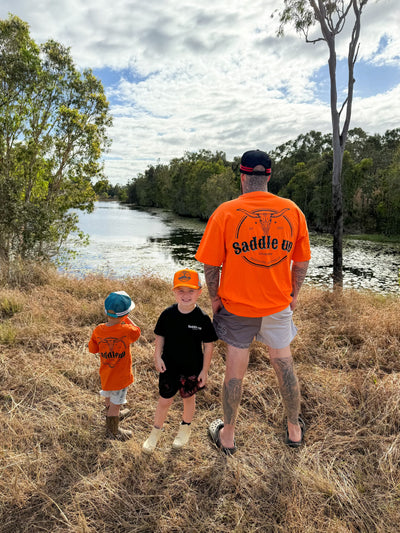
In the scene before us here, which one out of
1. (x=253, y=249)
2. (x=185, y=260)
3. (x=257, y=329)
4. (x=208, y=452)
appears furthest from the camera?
(x=185, y=260)

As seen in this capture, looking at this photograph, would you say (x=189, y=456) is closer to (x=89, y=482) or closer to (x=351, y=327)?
(x=89, y=482)

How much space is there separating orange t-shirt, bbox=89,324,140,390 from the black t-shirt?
0.91ft

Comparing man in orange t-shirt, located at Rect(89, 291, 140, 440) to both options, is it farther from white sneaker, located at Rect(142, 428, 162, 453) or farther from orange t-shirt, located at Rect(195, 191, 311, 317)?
orange t-shirt, located at Rect(195, 191, 311, 317)

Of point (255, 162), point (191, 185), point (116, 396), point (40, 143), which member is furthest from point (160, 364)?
point (191, 185)

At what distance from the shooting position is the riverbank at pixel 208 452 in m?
1.64

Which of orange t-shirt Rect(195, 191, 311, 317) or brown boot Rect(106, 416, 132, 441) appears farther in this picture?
brown boot Rect(106, 416, 132, 441)

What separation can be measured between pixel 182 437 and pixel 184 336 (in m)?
0.73

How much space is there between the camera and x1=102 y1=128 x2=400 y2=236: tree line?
30.8 m

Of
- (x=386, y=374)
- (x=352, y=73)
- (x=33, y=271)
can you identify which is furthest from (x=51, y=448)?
(x=352, y=73)

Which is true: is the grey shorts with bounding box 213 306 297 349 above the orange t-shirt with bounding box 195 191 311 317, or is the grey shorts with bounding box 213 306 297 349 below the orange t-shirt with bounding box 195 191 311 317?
below

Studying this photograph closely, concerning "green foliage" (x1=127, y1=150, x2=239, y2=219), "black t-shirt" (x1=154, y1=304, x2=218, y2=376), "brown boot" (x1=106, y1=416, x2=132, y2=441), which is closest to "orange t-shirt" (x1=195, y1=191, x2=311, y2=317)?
"black t-shirt" (x1=154, y1=304, x2=218, y2=376)

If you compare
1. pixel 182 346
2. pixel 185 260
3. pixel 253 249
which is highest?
pixel 253 249

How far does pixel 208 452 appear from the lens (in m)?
2.07

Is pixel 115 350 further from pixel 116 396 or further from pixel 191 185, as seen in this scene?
pixel 191 185
